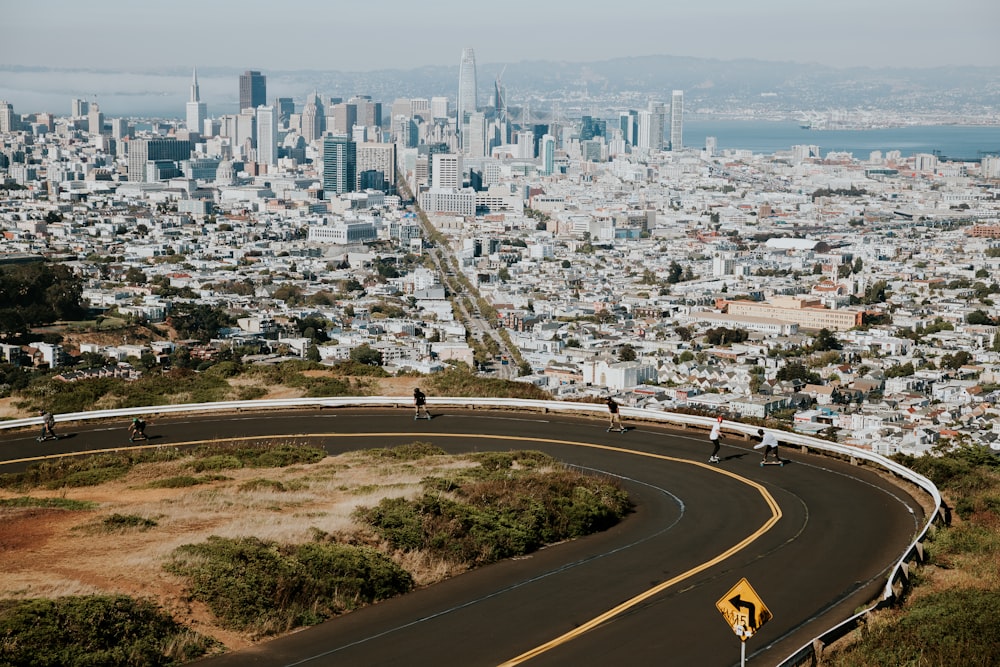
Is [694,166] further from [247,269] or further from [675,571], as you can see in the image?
[675,571]

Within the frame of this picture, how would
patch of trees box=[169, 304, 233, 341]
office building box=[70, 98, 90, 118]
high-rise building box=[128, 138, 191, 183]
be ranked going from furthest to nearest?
1. office building box=[70, 98, 90, 118]
2. high-rise building box=[128, 138, 191, 183]
3. patch of trees box=[169, 304, 233, 341]

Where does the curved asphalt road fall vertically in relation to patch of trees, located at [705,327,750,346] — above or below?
above

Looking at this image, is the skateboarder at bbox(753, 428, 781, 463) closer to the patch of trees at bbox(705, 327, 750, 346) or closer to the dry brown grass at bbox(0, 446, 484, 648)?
the dry brown grass at bbox(0, 446, 484, 648)

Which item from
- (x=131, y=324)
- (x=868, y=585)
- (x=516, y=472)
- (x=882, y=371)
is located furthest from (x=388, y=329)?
(x=868, y=585)

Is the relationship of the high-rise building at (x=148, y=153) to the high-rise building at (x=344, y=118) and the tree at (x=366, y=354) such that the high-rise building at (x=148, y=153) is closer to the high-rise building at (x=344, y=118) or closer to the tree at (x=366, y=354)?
the high-rise building at (x=344, y=118)

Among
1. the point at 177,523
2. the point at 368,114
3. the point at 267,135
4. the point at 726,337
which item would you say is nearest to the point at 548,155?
the point at 267,135

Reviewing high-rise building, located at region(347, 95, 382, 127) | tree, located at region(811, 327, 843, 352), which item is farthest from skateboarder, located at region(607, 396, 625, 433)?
high-rise building, located at region(347, 95, 382, 127)

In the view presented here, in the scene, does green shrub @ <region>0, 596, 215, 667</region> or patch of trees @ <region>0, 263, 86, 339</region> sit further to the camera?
patch of trees @ <region>0, 263, 86, 339</region>
